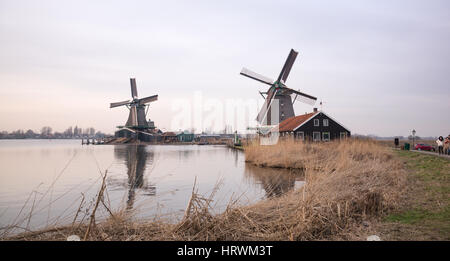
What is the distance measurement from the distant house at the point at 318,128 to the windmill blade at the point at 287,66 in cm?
730

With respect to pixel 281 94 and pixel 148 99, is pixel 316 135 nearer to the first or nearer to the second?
pixel 281 94

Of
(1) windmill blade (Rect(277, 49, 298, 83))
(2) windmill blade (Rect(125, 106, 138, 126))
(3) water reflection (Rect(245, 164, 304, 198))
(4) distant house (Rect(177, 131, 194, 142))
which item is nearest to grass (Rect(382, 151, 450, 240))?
(3) water reflection (Rect(245, 164, 304, 198))

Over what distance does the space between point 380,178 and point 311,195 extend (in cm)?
421

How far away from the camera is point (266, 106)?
3447cm

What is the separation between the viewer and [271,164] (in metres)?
16.9

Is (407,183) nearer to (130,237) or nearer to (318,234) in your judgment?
(318,234)

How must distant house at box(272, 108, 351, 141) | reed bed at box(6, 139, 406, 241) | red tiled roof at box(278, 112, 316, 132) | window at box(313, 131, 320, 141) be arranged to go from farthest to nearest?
red tiled roof at box(278, 112, 316, 132), window at box(313, 131, 320, 141), distant house at box(272, 108, 351, 141), reed bed at box(6, 139, 406, 241)

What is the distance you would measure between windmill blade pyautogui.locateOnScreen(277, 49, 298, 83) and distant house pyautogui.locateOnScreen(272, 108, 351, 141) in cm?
730

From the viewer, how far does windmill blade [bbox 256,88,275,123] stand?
33469 millimetres

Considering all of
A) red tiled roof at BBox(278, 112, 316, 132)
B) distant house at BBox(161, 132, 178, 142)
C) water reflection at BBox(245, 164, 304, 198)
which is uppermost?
red tiled roof at BBox(278, 112, 316, 132)

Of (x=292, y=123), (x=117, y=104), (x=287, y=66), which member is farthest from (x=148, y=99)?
(x=292, y=123)

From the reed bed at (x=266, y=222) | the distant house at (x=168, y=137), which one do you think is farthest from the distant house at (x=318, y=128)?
the distant house at (x=168, y=137)

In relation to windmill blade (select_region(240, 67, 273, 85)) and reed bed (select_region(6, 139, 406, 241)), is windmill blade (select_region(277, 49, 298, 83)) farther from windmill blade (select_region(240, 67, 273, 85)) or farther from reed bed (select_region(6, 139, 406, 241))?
reed bed (select_region(6, 139, 406, 241))
